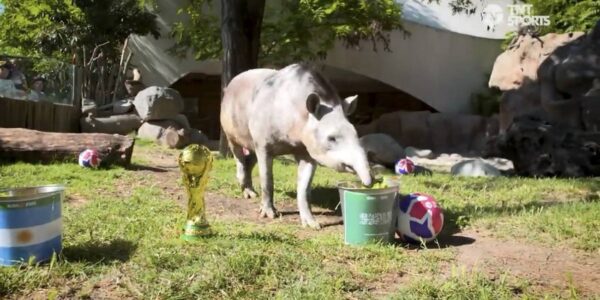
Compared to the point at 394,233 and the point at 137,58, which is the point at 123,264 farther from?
the point at 137,58

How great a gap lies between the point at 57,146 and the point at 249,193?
3149mm

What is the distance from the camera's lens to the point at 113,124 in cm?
1368

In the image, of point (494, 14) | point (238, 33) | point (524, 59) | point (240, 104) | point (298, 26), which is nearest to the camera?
point (240, 104)

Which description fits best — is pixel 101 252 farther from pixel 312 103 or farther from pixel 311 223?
pixel 312 103

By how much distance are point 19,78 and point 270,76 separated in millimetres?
7505

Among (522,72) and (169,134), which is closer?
(169,134)

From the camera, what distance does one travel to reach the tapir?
4586 millimetres

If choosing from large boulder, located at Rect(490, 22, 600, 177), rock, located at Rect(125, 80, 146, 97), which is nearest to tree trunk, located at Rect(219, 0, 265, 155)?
large boulder, located at Rect(490, 22, 600, 177)

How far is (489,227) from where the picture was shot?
15.9 ft

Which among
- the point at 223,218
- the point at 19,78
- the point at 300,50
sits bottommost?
the point at 223,218

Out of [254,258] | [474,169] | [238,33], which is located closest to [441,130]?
[474,169]

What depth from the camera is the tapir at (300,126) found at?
4.59 meters

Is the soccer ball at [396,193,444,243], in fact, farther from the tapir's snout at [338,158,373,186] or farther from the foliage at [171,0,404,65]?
the foliage at [171,0,404,65]

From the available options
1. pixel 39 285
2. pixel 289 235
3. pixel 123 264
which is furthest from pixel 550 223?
pixel 39 285
